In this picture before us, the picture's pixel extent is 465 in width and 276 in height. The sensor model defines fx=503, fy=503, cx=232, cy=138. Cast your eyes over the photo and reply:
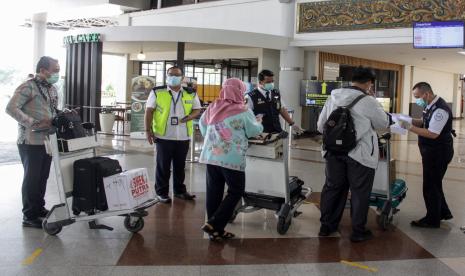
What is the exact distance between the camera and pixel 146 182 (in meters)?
4.53

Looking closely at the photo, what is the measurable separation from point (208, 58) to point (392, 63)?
301 inches

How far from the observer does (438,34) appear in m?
11.6

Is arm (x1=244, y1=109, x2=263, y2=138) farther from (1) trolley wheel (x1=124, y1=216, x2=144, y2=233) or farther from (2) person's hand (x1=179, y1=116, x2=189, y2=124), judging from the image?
(2) person's hand (x1=179, y1=116, x2=189, y2=124)

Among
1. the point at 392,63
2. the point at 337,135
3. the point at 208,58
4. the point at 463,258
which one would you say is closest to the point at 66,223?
the point at 337,135

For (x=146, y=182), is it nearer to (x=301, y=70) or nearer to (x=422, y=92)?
(x=422, y=92)

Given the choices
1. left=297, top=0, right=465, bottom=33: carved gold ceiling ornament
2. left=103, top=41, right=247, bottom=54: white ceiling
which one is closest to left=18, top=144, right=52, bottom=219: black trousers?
left=103, top=41, right=247, bottom=54: white ceiling

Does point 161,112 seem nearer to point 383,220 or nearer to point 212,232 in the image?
point 212,232

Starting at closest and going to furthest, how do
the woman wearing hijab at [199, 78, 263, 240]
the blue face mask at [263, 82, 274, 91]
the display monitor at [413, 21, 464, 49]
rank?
the woman wearing hijab at [199, 78, 263, 240], the blue face mask at [263, 82, 274, 91], the display monitor at [413, 21, 464, 49]

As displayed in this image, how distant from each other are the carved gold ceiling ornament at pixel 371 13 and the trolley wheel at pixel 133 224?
34.0 feet

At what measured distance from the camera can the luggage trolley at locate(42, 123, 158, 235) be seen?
4230 mm

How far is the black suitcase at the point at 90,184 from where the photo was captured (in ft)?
14.1

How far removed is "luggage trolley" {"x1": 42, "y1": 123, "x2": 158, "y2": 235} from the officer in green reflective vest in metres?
1.25

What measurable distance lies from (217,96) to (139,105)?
12.7 ft

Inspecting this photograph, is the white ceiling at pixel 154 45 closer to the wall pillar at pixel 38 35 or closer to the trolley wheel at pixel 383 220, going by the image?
the wall pillar at pixel 38 35
